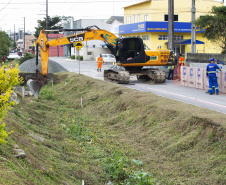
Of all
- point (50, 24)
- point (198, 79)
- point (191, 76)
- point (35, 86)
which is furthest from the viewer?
point (50, 24)

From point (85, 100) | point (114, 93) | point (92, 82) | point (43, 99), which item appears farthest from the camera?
point (92, 82)

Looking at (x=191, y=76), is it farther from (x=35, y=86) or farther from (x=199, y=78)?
(x=35, y=86)

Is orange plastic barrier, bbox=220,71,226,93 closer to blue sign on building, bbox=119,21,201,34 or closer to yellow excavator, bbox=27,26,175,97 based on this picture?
yellow excavator, bbox=27,26,175,97

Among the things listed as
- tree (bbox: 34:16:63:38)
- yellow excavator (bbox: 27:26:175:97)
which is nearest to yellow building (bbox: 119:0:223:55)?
yellow excavator (bbox: 27:26:175:97)

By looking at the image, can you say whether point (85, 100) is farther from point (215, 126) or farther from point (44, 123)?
point (215, 126)

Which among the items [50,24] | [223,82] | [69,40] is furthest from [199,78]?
[50,24]

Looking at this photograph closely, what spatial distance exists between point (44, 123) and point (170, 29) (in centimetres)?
1790

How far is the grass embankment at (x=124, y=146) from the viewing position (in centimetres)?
778

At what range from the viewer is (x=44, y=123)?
1438 cm

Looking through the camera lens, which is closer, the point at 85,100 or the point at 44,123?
the point at 44,123

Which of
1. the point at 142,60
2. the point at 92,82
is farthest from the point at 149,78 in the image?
the point at 92,82

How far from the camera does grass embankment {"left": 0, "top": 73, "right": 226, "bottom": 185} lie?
7781mm

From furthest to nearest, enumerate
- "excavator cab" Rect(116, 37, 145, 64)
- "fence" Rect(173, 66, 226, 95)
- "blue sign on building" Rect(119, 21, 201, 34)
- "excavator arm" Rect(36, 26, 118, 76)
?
"blue sign on building" Rect(119, 21, 201, 34)
"excavator cab" Rect(116, 37, 145, 64)
"excavator arm" Rect(36, 26, 118, 76)
"fence" Rect(173, 66, 226, 95)

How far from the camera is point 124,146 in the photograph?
37.2 feet
